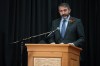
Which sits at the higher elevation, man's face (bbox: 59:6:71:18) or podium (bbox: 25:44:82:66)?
man's face (bbox: 59:6:71:18)

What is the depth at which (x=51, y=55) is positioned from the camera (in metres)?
4.92

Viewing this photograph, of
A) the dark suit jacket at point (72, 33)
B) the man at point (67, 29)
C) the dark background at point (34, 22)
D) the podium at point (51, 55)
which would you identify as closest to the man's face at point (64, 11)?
the man at point (67, 29)

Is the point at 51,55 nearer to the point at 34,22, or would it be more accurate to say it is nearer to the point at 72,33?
the point at 72,33

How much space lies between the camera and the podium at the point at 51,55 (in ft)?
16.0

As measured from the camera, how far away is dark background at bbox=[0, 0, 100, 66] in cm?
636

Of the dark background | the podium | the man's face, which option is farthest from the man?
the podium

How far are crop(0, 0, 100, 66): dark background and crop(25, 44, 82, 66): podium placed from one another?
4.54 feet

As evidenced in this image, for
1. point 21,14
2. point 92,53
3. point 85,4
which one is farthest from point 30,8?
point 92,53

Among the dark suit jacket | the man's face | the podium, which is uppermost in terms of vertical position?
the man's face

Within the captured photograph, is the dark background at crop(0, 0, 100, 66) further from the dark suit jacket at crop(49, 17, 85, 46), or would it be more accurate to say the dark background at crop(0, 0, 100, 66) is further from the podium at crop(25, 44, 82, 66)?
the podium at crop(25, 44, 82, 66)

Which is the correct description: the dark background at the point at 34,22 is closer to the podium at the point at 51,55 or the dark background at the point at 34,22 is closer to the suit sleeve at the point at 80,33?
the suit sleeve at the point at 80,33

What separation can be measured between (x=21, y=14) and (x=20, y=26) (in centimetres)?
24

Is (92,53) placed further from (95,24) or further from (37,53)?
(37,53)

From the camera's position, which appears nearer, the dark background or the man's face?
the man's face
